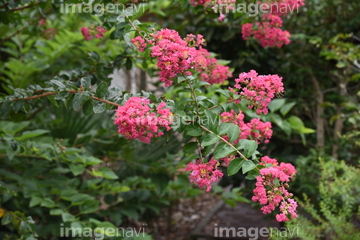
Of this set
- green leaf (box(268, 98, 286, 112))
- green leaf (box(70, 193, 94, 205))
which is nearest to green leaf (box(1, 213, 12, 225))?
green leaf (box(70, 193, 94, 205))

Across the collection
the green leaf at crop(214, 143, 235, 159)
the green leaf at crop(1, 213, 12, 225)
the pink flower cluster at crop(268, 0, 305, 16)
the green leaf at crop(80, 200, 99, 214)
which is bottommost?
the green leaf at crop(80, 200, 99, 214)

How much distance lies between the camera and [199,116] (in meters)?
1.32

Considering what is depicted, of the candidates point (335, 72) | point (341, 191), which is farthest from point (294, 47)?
point (341, 191)

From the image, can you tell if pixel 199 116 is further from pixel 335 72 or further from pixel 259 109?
pixel 335 72

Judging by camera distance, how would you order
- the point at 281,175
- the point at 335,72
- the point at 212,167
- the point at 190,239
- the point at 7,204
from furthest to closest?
the point at 190,239
the point at 335,72
the point at 7,204
the point at 212,167
the point at 281,175

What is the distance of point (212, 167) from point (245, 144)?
134mm

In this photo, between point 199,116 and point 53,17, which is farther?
point 53,17

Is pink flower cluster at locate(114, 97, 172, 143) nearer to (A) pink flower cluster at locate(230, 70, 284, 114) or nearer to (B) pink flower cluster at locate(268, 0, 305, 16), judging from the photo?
(A) pink flower cluster at locate(230, 70, 284, 114)

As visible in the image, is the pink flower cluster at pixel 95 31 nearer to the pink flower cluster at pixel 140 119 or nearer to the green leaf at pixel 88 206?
the pink flower cluster at pixel 140 119

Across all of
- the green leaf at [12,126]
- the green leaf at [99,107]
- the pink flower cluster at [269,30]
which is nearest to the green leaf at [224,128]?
the green leaf at [99,107]

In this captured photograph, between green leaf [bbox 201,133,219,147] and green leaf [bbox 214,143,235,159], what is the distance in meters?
0.03

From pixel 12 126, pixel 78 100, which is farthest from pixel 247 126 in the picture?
pixel 12 126

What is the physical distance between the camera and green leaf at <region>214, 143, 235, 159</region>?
3.97ft

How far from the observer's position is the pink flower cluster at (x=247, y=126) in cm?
151
